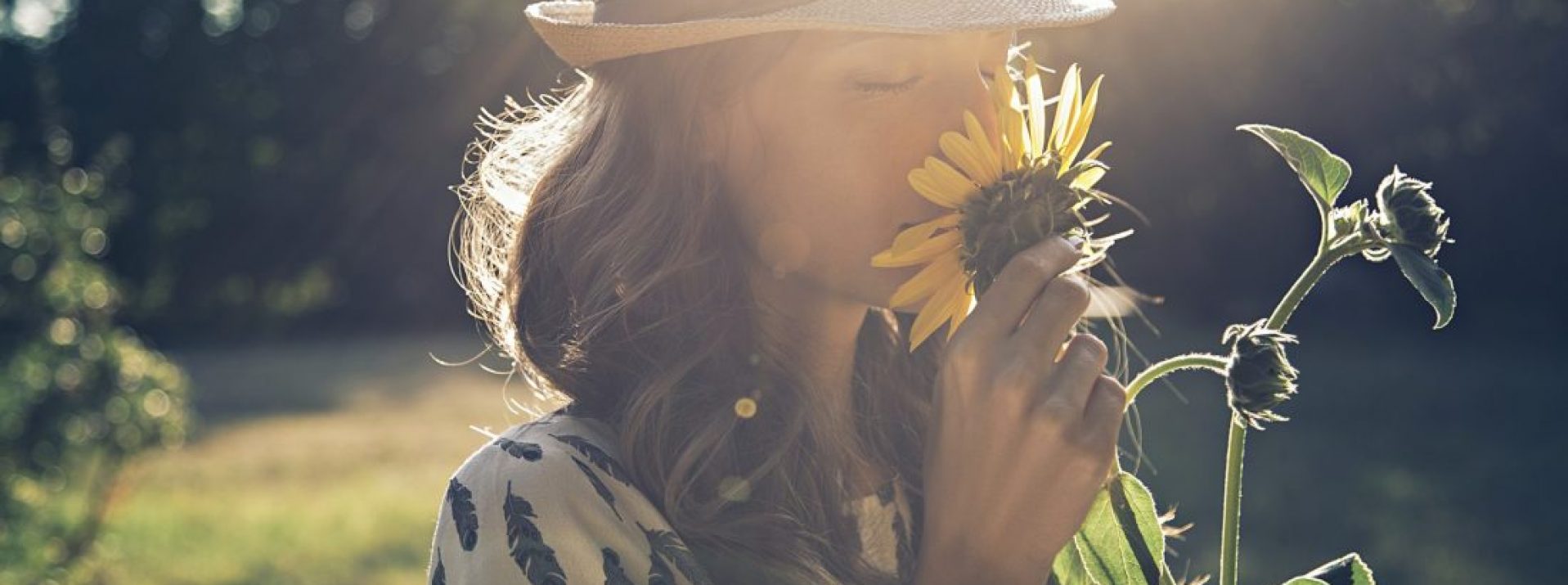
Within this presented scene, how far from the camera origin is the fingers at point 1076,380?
3.92 feet

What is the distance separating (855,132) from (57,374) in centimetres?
415

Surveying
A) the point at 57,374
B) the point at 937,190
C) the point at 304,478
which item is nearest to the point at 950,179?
the point at 937,190

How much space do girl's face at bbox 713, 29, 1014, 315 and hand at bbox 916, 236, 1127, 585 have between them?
0.53 feet

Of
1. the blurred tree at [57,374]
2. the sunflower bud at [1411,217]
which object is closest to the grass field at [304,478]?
the blurred tree at [57,374]

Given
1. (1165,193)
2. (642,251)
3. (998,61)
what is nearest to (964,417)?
(998,61)

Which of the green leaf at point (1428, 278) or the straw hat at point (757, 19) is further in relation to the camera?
the straw hat at point (757, 19)

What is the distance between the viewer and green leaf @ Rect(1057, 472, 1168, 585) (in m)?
1.15

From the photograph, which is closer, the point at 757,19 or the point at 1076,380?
the point at 1076,380

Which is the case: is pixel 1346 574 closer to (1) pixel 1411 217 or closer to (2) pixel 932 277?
(1) pixel 1411 217

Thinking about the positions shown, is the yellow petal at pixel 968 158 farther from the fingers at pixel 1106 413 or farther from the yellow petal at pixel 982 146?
the fingers at pixel 1106 413

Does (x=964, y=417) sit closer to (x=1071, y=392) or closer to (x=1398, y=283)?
(x=1071, y=392)

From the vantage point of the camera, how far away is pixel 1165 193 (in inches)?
505

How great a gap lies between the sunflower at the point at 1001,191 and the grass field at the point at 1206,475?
2748 millimetres

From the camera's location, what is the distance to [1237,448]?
1.08 metres
